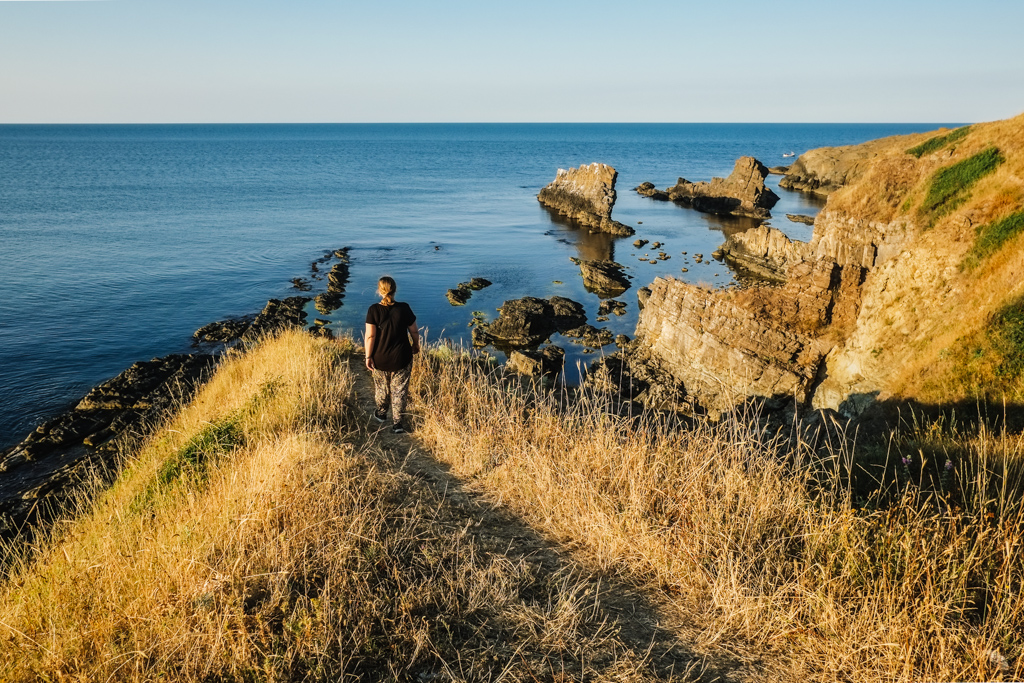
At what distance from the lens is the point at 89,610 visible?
5.03m

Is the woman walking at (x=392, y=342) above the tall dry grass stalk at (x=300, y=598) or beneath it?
above

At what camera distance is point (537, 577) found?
562 cm

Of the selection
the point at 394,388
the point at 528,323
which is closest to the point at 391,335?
the point at 394,388

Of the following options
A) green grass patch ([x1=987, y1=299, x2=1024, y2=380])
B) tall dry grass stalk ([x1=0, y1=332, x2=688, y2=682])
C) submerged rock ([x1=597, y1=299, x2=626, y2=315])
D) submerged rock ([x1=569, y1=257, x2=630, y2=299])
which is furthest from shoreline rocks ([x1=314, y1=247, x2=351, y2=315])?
green grass patch ([x1=987, y1=299, x2=1024, y2=380])

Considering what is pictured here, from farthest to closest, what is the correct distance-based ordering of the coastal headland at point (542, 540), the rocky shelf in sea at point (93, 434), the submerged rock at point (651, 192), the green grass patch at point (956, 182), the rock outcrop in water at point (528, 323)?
1. the submerged rock at point (651, 192)
2. the rock outcrop in water at point (528, 323)
3. the green grass patch at point (956, 182)
4. the rocky shelf in sea at point (93, 434)
5. the coastal headland at point (542, 540)

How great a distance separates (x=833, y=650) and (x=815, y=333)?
1582cm

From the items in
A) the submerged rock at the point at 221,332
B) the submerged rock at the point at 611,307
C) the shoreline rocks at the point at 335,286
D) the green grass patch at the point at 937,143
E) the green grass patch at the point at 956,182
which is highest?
the green grass patch at the point at 937,143

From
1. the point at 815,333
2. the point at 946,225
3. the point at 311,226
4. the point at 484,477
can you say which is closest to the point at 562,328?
the point at 815,333

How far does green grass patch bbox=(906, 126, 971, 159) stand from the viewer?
23453mm

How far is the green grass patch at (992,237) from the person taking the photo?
45.3ft

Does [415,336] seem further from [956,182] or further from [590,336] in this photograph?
[956,182]

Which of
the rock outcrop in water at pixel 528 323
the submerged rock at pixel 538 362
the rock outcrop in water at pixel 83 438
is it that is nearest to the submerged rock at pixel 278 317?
the rock outcrop in water at pixel 83 438

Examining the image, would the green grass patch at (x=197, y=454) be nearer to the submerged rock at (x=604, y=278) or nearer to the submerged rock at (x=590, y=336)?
the submerged rock at (x=590, y=336)

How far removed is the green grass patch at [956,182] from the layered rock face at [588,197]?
2999 centimetres
